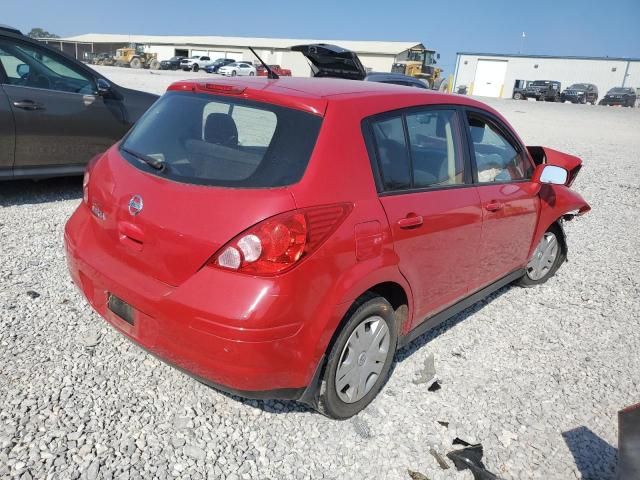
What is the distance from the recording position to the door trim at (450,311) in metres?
3.14

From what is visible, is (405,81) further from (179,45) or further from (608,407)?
(179,45)

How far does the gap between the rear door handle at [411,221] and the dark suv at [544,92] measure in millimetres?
46028

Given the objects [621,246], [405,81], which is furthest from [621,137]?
[621,246]

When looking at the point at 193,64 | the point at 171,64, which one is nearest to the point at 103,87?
the point at 193,64

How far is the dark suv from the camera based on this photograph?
1706 inches

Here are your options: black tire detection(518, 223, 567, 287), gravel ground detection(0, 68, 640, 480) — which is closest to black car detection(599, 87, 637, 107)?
black tire detection(518, 223, 567, 287)

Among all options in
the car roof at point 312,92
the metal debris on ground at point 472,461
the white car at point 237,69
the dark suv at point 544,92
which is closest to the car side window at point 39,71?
the car roof at point 312,92

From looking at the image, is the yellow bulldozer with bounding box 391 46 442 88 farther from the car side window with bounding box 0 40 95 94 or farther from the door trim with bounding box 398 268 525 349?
the door trim with bounding box 398 268 525 349

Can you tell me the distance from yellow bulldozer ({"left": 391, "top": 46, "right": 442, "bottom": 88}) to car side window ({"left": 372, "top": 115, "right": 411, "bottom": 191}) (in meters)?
42.7

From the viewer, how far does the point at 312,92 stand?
2646 millimetres

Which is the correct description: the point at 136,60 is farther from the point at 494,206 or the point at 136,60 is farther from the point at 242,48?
the point at 494,206

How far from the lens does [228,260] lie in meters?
2.21

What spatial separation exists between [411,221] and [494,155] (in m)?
1.44

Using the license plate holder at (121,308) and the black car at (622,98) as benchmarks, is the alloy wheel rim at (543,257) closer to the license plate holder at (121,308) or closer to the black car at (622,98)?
the license plate holder at (121,308)
